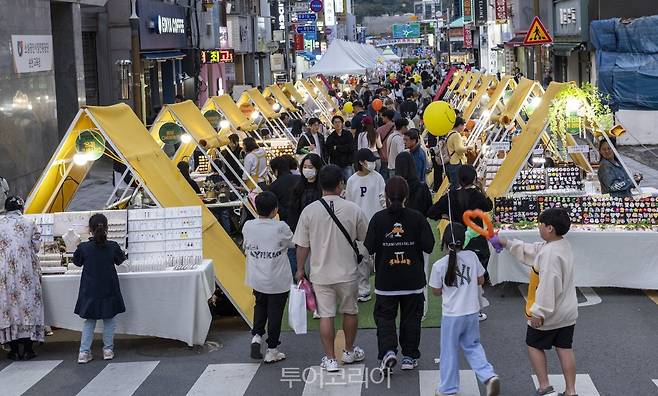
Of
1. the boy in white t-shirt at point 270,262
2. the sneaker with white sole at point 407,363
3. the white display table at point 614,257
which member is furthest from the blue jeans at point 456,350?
the white display table at point 614,257

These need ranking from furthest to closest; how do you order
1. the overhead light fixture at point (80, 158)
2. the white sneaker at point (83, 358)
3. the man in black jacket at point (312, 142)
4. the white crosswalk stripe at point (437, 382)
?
the man in black jacket at point (312, 142), the overhead light fixture at point (80, 158), the white sneaker at point (83, 358), the white crosswalk stripe at point (437, 382)

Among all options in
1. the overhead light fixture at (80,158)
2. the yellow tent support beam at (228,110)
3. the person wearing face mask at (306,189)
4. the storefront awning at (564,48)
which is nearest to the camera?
the person wearing face mask at (306,189)

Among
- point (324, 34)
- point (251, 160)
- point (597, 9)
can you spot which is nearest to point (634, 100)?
point (597, 9)

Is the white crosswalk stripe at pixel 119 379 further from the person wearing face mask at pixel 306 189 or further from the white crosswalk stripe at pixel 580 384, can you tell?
the white crosswalk stripe at pixel 580 384

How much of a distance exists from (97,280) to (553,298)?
13.8ft

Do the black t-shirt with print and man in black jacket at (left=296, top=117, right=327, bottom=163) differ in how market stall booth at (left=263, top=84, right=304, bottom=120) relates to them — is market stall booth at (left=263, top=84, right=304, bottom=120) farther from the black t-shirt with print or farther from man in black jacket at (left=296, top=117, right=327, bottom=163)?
the black t-shirt with print

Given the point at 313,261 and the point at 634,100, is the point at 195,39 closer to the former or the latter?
the point at 634,100

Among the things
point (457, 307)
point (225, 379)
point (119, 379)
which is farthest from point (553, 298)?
point (119, 379)

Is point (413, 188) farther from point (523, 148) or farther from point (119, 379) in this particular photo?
point (119, 379)

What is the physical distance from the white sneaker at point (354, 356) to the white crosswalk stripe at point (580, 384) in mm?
1521

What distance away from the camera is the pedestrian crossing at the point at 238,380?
842 centimetres

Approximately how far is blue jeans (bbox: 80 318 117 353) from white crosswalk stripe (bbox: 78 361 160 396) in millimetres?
265

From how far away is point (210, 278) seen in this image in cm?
1016

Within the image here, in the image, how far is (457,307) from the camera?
7.81 metres
